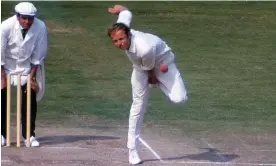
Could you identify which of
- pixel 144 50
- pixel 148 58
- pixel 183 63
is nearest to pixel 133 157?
pixel 148 58

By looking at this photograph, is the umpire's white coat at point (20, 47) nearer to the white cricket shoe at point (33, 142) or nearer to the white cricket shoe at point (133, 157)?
the white cricket shoe at point (33, 142)

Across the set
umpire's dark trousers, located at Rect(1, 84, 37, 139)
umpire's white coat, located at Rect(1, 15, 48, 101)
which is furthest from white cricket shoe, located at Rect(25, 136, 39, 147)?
umpire's white coat, located at Rect(1, 15, 48, 101)

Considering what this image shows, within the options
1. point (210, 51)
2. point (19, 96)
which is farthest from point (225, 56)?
point (19, 96)

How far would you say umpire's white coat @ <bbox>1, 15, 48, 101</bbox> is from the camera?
1129cm

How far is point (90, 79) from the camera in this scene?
17922 mm

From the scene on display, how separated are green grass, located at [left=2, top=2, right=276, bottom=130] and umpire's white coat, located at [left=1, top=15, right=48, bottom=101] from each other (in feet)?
7.71

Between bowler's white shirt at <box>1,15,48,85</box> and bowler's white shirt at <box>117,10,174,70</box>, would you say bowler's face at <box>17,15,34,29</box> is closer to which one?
bowler's white shirt at <box>1,15,48,85</box>

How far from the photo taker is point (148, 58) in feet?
33.0

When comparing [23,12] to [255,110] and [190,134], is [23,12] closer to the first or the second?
[190,134]

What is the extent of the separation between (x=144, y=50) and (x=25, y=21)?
188 centimetres

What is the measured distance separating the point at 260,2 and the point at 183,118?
15.5m

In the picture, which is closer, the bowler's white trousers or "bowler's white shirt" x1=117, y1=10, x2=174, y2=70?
"bowler's white shirt" x1=117, y1=10, x2=174, y2=70

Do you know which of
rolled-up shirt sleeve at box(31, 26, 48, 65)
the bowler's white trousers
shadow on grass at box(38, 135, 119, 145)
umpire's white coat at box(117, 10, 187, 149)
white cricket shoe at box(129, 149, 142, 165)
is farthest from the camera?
shadow on grass at box(38, 135, 119, 145)

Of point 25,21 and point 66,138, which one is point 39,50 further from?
point 66,138
